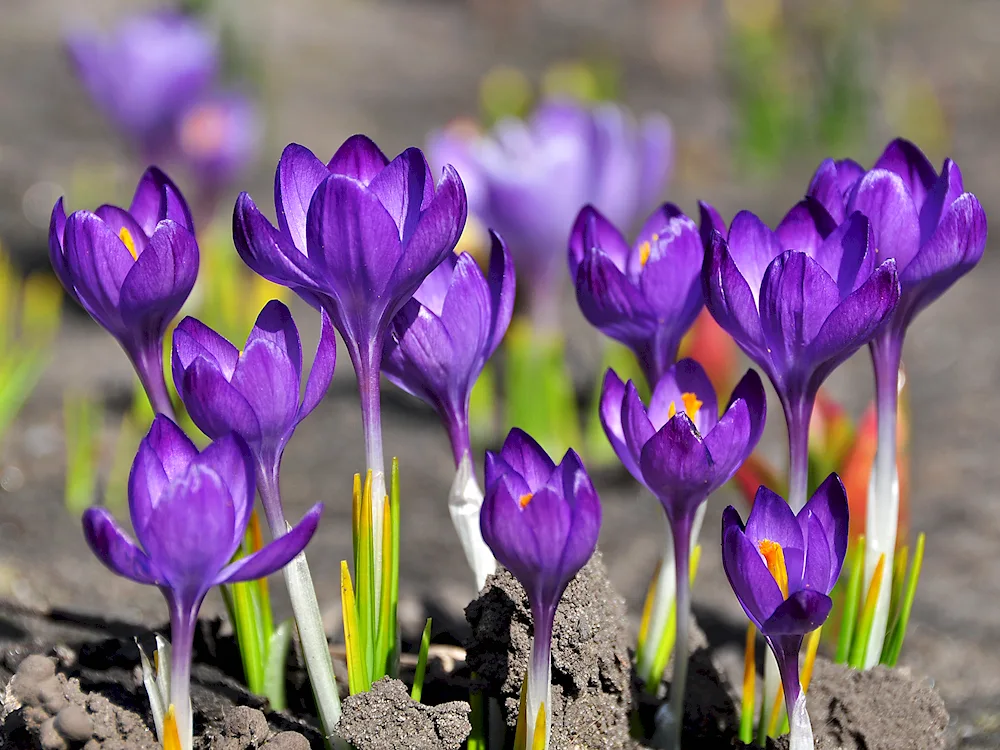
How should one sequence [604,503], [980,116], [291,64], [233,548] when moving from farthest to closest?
[291,64], [980,116], [604,503], [233,548]

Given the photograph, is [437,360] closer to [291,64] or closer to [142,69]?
[142,69]

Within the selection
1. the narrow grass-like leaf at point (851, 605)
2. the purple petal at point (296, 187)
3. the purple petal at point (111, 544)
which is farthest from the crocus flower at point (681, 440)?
the purple petal at point (111, 544)

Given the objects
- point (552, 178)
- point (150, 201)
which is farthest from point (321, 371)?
point (552, 178)

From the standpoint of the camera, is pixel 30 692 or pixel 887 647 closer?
pixel 30 692

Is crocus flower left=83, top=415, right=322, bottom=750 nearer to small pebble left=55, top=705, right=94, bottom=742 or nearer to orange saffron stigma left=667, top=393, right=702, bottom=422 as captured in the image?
small pebble left=55, top=705, right=94, bottom=742

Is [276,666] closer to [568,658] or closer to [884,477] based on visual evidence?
[568,658]

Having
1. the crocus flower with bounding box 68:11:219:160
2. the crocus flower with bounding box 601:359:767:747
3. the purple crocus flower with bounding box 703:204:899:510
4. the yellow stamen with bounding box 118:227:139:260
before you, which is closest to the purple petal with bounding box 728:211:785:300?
the purple crocus flower with bounding box 703:204:899:510

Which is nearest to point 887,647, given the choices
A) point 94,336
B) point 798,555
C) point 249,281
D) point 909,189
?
point 798,555
